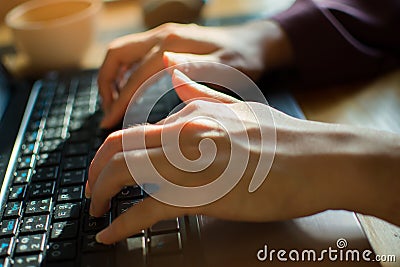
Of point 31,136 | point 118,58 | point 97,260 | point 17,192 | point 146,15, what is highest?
point 146,15

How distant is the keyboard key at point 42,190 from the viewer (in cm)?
50

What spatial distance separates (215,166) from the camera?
431 millimetres

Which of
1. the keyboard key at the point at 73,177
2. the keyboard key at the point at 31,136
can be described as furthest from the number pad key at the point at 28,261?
the keyboard key at the point at 31,136

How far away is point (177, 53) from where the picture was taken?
64 centimetres

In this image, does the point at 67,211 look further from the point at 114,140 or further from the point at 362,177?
the point at 362,177

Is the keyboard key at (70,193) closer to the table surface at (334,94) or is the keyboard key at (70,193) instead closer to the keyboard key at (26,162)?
the keyboard key at (26,162)

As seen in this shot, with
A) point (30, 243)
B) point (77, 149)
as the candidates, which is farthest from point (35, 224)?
point (77, 149)

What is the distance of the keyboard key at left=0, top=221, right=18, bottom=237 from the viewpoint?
45 centimetres

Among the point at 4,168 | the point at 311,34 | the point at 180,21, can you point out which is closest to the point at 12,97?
the point at 4,168

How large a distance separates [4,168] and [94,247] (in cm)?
18

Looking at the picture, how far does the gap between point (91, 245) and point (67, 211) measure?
0.06 meters

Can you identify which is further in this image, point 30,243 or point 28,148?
point 28,148

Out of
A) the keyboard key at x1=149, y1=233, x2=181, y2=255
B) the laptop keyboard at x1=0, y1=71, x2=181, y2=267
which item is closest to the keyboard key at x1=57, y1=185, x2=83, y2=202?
the laptop keyboard at x1=0, y1=71, x2=181, y2=267

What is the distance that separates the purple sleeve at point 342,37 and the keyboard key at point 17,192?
0.39m
